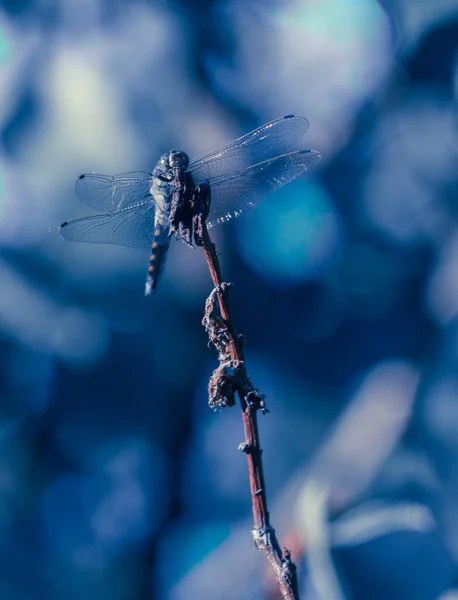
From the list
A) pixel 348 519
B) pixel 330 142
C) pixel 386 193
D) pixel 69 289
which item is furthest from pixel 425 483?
pixel 69 289

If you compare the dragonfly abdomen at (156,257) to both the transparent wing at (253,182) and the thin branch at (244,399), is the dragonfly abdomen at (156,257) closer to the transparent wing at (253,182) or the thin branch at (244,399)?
the transparent wing at (253,182)

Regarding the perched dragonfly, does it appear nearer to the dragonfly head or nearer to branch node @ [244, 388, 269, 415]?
the dragonfly head

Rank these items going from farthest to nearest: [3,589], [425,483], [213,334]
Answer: [425,483] → [3,589] → [213,334]

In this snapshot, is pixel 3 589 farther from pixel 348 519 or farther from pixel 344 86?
pixel 344 86

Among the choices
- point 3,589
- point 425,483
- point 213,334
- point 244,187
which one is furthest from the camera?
point 425,483

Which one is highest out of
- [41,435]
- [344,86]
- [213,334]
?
[344,86]

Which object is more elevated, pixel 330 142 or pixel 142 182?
pixel 330 142

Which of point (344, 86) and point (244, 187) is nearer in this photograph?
point (244, 187)

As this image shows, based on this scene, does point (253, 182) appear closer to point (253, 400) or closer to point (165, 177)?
point (165, 177)
